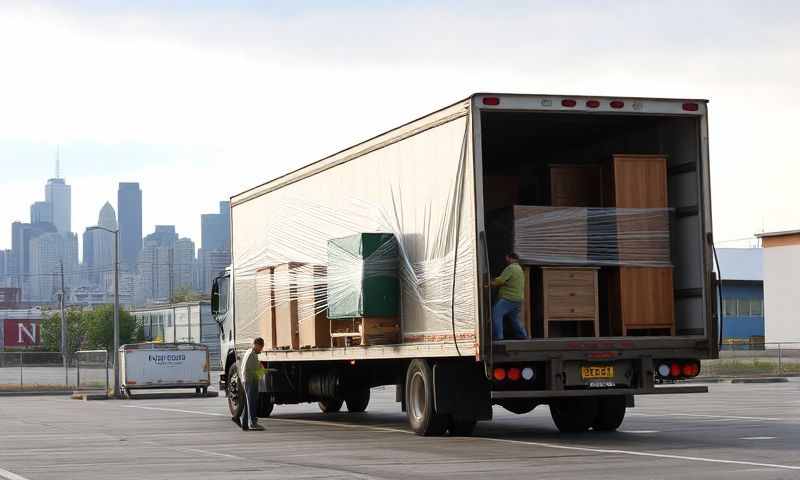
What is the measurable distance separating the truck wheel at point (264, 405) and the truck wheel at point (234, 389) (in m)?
0.43

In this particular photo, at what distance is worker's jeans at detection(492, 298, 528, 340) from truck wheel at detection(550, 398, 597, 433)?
2.95m

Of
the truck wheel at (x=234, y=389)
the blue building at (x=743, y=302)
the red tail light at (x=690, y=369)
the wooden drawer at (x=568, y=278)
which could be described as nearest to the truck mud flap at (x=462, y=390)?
the wooden drawer at (x=568, y=278)

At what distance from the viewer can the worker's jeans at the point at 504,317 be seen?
17.3m

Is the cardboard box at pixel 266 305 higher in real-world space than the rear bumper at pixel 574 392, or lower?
higher

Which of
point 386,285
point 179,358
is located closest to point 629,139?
point 386,285

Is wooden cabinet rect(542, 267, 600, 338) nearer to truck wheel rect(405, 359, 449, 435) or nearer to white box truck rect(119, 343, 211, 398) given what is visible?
truck wheel rect(405, 359, 449, 435)

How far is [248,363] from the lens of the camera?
2277cm

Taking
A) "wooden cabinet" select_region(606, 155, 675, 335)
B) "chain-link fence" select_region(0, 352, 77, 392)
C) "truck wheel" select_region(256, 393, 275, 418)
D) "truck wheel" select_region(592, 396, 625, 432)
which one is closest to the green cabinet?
"wooden cabinet" select_region(606, 155, 675, 335)

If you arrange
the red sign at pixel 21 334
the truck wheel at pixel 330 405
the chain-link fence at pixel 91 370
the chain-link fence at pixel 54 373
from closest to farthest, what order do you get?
the truck wheel at pixel 330 405
the chain-link fence at pixel 91 370
the chain-link fence at pixel 54 373
the red sign at pixel 21 334

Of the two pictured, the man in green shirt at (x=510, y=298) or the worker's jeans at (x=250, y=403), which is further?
the worker's jeans at (x=250, y=403)

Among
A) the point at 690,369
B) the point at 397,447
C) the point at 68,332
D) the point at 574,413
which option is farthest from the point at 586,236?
the point at 68,332

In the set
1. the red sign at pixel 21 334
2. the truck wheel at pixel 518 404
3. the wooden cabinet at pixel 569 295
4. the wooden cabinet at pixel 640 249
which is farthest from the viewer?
the red sign at pixel 21 334

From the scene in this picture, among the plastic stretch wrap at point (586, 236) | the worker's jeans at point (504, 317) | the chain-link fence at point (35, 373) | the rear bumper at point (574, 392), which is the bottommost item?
the chain-link fence at point (35, 373)

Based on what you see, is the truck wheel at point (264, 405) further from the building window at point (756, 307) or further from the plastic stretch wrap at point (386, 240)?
the building window at point (756, 307)
